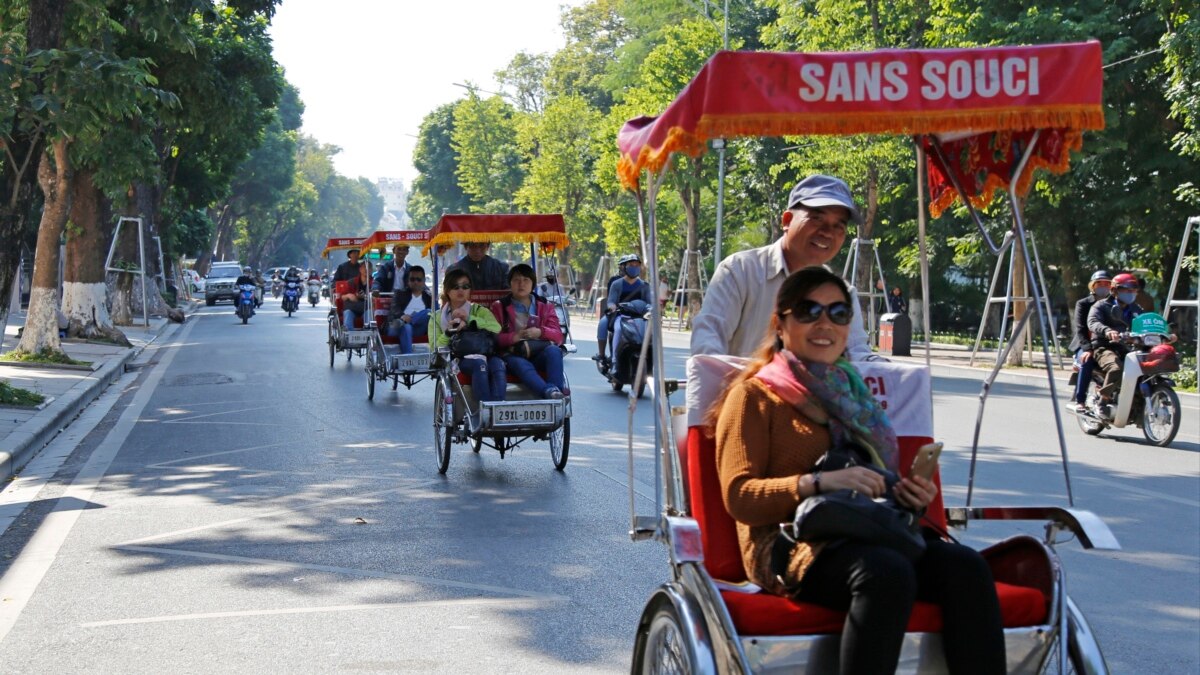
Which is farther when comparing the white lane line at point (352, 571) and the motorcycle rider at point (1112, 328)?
the motorcycle rider at point (1112, 328)

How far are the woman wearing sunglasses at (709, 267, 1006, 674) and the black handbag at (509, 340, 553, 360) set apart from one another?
22.2 ft

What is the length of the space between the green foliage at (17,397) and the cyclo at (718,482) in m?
12.1

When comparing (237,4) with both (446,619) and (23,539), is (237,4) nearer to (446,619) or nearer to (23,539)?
(23,539)

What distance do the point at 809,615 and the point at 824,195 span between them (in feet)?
4.87

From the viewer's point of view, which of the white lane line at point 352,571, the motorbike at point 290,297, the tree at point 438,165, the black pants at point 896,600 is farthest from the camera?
the tree at point 438,165

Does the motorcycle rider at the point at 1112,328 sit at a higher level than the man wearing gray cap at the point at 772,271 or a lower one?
lower

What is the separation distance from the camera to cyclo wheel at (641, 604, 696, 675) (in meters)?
3.85

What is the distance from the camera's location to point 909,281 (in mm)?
40438

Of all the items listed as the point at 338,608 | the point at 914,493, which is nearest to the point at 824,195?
the point at 914,493

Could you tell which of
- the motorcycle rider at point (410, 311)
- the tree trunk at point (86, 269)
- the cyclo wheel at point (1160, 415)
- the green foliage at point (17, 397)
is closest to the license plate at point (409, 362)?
the motorcycle rider at point (410, 311)

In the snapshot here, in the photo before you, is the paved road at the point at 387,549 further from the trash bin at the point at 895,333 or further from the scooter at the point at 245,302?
the scooter at the point at 245,302

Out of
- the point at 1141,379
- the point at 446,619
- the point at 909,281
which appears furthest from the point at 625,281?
the point at 909,281

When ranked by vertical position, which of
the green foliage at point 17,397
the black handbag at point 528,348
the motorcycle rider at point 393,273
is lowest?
the green foliage at point 17,397

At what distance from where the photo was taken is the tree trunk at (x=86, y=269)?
26.8 metres
